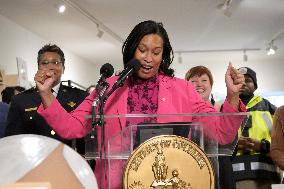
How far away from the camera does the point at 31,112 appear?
2623 millimetres

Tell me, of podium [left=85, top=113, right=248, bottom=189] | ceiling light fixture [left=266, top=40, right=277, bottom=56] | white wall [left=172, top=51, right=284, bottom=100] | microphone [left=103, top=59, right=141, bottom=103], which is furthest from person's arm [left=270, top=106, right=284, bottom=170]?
white wall [left=172, top=51, right=284, bottom=100]

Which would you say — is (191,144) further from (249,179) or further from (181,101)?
(249,179)

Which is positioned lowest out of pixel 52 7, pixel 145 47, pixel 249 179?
pixel 249 179

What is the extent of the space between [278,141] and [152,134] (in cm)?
176

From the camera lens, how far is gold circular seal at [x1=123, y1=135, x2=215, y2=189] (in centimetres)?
120

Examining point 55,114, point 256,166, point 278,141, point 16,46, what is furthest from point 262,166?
point 16,46

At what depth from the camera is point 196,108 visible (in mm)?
1649

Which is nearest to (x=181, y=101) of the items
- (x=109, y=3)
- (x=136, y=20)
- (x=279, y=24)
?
(x=109, y=3)

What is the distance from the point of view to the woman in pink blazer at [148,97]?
144cm

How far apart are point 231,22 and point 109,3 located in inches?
95.2

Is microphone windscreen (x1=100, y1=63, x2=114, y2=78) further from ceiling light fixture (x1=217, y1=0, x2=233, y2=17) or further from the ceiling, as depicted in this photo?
ceiling light fixture (x1=217, y1=0, x2=233, y2=17)

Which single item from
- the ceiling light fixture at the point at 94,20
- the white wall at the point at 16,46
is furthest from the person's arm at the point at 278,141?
the white wall at the point at 16,46

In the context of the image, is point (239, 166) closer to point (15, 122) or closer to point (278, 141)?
point (278, 141)

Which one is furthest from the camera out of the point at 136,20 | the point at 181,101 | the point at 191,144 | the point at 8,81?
the point at 136,20
